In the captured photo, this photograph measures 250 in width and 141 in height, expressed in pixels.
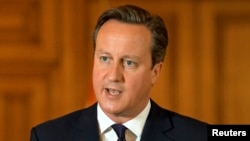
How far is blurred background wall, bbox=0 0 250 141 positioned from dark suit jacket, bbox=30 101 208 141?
835 millimetres

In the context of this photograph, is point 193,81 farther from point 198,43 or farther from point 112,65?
point 112,65

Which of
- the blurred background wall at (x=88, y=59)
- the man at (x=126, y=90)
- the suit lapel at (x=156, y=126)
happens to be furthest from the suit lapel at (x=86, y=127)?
the blurred background wall at (x=88, y=59)

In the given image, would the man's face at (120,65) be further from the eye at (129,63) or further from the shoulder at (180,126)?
the shoulder at (180,126)

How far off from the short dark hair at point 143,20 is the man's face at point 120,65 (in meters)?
0.01

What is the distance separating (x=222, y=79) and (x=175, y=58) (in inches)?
7.7

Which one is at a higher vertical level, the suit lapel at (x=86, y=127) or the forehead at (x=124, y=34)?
the forehead at (x=124, y=34)

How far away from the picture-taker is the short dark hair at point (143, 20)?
1415 mm

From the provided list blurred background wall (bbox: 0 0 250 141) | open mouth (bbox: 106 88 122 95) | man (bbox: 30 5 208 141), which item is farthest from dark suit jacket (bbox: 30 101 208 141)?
blurred background wall (bbox: 0 0 250 141)

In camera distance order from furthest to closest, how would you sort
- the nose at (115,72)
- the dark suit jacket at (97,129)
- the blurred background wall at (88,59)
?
the blurred background wall at (88,59) < the dark suit jacket at (97,129) < the nose at (115,72)

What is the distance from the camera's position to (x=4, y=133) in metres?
2.37

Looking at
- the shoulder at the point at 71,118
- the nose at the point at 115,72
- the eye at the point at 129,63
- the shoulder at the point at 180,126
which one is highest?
the eye at the point at 129,63

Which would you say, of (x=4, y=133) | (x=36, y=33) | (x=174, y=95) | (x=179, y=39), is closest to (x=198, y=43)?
(x=179, y=39)

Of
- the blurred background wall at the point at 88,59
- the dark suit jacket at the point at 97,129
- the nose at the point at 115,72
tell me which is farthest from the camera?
the blurred background wall at the point at 88,59

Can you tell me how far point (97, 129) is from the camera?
4.77 ft
